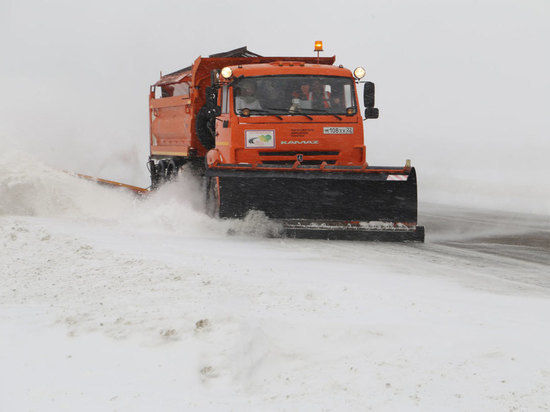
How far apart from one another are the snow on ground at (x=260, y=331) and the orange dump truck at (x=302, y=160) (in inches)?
72.0

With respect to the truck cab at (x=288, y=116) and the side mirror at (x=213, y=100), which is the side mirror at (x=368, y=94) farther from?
the side mirror at (x=213, y=100)

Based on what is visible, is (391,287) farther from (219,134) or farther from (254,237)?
(219,134)

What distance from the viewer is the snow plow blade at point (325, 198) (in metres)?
9.63

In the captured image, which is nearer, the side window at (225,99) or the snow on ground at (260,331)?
the snow on ground at (260,331)

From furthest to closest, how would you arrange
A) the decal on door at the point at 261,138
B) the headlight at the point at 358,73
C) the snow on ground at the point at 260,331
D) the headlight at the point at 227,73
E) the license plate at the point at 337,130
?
the headlight at the point at 358,73
the headlight at the point at 227,73
the license plate at the point at 337,130
the decal on door at the point at 261,138
the snow on ground at the point at 260,331

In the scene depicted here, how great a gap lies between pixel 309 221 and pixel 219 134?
7.73 ft

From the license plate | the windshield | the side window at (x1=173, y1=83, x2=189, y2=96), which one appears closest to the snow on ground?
the license plate

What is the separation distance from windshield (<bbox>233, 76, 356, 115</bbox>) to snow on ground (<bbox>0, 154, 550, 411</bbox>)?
10.4 ft

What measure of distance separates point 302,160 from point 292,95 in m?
1.04

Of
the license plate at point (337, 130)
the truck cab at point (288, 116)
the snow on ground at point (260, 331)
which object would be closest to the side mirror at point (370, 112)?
the truck cab at point (288, 116)

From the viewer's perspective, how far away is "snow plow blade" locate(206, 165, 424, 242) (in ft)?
A: 31.6

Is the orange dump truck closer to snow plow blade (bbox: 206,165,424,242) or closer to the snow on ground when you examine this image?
snow plow blade (bbox: 206,165,424,242)

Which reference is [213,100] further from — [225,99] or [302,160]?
[302,160]

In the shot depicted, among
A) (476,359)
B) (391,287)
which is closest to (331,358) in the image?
(476,359)
